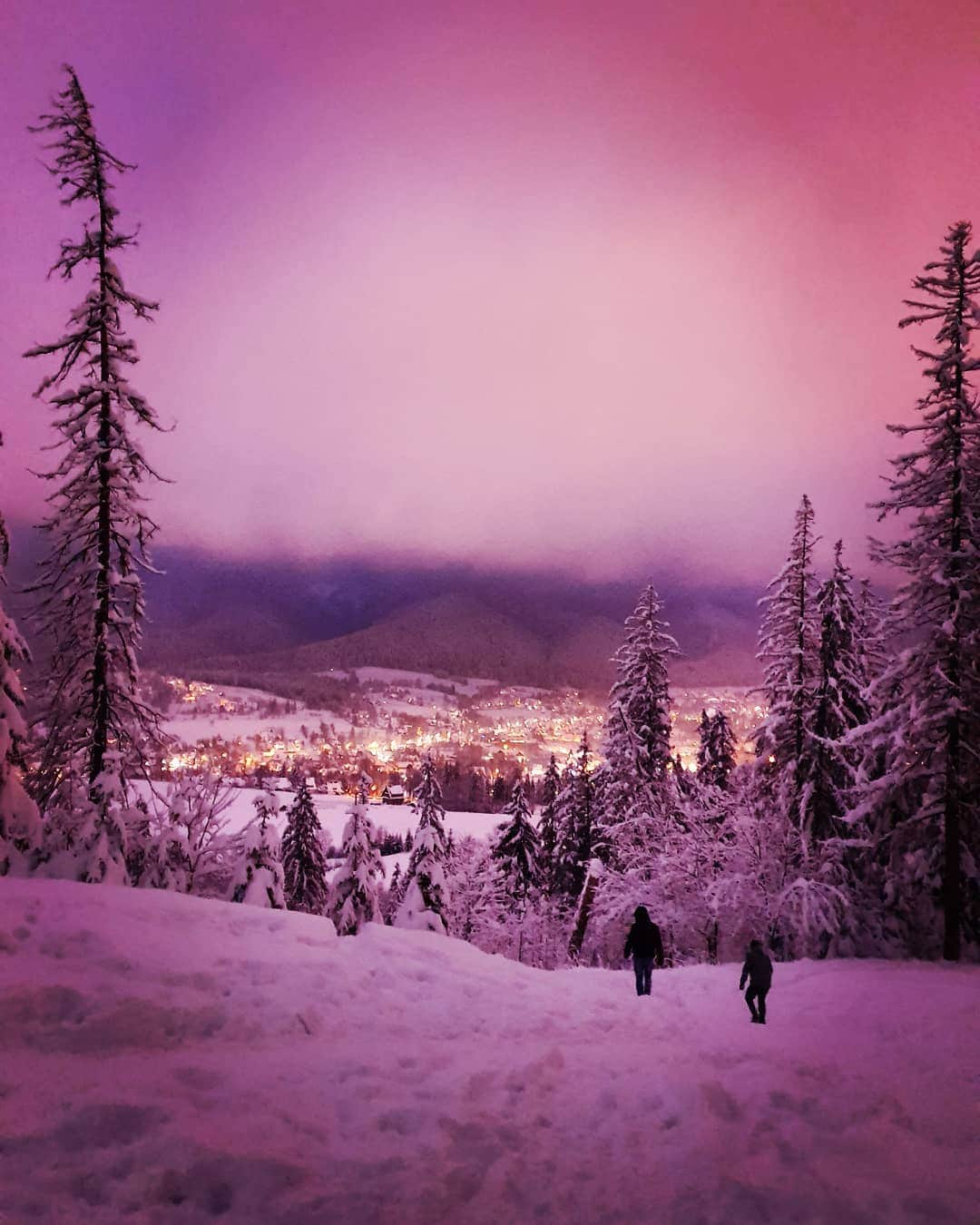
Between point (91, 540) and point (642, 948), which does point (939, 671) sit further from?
point (91, 540)

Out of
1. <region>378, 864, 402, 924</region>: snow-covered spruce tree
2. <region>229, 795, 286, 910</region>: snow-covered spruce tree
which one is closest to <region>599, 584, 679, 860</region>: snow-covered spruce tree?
<region>229, 795, 286, 910</region>: snow-covered spruce tree

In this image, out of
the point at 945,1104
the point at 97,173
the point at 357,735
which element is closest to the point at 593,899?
the point at 945,1104

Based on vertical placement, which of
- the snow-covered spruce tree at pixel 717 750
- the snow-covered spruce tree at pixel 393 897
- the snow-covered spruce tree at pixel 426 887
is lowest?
the snow-covered spruce tree at pixel 393 897

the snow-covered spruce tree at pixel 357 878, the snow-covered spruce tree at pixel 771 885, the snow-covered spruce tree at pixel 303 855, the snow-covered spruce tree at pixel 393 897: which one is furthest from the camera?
the snow-covered spruce tree at pixel 393 897

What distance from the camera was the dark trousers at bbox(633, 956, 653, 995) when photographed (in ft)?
44.0

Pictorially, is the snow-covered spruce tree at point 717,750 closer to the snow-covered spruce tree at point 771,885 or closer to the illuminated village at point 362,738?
the snow-covered spruce tree at point 771,885

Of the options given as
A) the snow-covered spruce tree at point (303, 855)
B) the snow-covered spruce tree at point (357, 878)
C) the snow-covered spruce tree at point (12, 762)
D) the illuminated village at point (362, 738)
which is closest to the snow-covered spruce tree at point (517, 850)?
the snow-covered spruce tree at point (303, 855)

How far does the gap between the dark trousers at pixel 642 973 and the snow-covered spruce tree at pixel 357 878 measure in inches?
Result: 607

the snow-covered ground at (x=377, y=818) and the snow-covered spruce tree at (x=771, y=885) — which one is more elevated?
the snow-covered spruce tree at (x=771, y=885)

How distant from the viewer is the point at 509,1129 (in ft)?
21.1

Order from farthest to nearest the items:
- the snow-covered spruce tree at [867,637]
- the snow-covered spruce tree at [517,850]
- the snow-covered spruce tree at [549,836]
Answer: the snow-covered spruce tree at [549,836]
the snow-covered spruce tree at [517,850]
the snow-covered spruce tree at [867,637]

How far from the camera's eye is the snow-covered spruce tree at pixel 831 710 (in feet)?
70.1

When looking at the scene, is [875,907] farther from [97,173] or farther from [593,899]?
[97,173]

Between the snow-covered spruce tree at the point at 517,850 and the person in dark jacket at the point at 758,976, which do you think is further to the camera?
the snow-covered spruce tree at the point at 517,850
